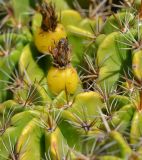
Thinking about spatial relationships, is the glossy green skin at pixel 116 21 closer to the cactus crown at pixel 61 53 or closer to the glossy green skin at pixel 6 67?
the cactus crown at pixel 61 53

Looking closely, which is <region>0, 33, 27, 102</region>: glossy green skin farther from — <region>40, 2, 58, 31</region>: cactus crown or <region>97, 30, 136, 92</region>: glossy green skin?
<region>97, 30, 136, 92</region>: glossy green skin

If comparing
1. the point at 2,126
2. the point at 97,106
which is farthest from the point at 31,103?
the point at 97,106

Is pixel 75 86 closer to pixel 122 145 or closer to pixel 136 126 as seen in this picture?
pixel 136 126

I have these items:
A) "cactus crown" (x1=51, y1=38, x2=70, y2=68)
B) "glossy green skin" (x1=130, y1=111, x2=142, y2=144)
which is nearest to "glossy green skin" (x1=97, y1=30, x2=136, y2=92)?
"cactus crown" (x1=51, y1=38, x2=70, y2=68)

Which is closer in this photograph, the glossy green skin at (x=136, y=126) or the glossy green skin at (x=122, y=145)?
the glossy green skin at (x=122, y=145)

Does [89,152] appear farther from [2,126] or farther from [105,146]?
[2,126]

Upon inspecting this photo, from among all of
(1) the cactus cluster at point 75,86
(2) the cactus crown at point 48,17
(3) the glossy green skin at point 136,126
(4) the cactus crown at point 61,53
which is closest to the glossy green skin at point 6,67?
(1) the cactus cluster at point 75,86

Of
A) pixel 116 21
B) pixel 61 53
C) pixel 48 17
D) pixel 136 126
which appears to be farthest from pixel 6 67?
pixel 136 126
